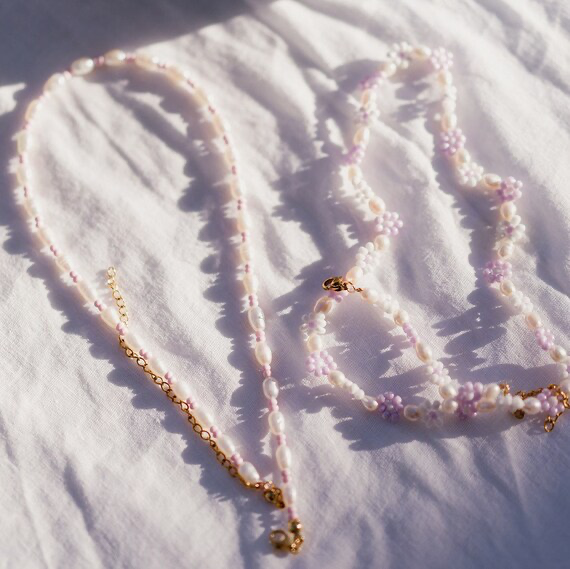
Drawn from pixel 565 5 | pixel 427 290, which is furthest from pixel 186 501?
pixel 565 5

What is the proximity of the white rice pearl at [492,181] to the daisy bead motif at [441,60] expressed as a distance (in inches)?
6.9

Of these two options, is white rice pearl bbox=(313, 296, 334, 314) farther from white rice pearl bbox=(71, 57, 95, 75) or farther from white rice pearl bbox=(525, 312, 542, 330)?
white rice pearl bbox=(71, 57, 95, 75)

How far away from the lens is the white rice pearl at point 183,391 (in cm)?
88

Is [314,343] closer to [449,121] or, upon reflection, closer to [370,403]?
[370,403]

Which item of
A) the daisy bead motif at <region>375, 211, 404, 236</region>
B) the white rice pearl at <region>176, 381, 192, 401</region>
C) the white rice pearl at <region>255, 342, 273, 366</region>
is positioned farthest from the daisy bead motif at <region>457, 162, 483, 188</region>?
the white rice pearl at <region>176, 381, 192, 401</region>

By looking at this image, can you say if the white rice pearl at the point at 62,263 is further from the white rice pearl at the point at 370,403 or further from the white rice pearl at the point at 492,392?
the white rice pearl at the point at 492,392

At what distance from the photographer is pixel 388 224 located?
37.3 inches

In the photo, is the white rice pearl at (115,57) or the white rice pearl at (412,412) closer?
the white rice pearl at (412,412)

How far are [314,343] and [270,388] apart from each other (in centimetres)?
8

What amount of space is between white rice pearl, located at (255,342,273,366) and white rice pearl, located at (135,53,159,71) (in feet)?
1.46

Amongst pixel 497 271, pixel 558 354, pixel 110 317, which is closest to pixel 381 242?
pixel 497 271

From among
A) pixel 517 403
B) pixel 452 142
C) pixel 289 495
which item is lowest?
pixel 289 495

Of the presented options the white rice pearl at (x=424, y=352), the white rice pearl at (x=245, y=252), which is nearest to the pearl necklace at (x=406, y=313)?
the white rice pearl at (x=424, y=352)

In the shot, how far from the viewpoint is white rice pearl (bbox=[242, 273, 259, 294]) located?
0.93 meters
